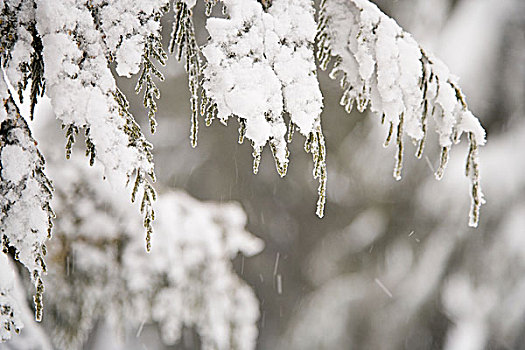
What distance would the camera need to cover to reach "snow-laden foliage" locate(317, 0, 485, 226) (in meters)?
1.15

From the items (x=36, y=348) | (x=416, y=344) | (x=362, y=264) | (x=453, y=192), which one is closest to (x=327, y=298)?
(x=362, y=264)

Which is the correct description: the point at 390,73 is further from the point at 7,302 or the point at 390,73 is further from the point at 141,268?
the point at 141,268

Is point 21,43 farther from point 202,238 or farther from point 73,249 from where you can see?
point 202,238

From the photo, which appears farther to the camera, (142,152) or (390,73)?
(390,73)

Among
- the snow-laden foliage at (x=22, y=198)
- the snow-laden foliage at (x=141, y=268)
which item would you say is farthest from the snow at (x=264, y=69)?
the snow-laden foliage at (x=141, y=268)

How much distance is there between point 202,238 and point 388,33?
8.84ft

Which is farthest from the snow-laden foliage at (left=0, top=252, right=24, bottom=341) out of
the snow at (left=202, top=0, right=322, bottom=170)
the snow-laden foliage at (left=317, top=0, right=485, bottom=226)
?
the snow-laden foliage at (left=317, top=0, right=485, bottom=226)

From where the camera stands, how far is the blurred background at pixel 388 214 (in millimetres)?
4293

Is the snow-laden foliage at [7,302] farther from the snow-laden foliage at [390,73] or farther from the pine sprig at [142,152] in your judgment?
the snow-laden foliage at [390,73]

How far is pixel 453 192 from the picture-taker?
15.0 ft

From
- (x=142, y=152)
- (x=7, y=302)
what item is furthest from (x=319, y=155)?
(x=7, y=302)

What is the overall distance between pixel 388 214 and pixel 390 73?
4.61 m

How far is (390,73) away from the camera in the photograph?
1142mm

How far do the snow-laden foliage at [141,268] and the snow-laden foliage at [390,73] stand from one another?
7.17 ft
